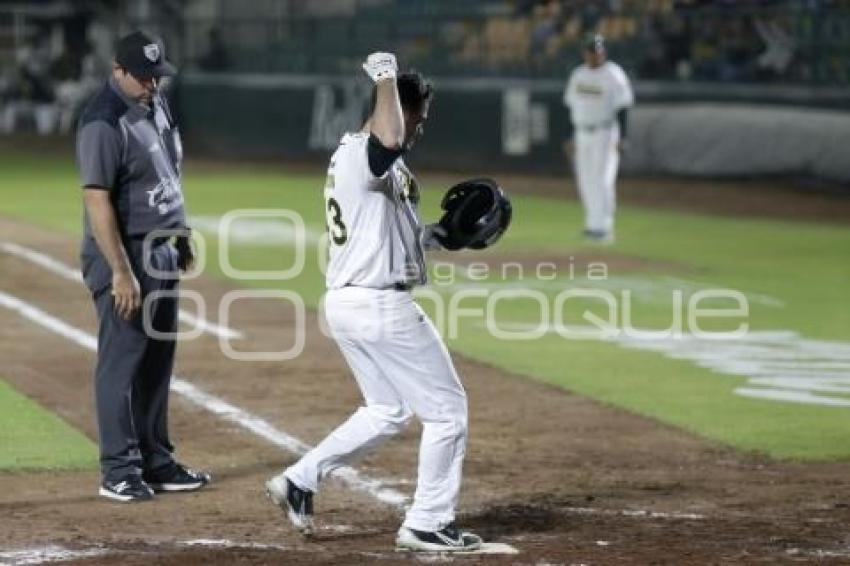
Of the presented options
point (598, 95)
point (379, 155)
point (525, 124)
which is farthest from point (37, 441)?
point (525, 124)

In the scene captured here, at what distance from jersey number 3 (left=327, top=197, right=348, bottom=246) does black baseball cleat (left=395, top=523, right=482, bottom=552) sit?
121 cm

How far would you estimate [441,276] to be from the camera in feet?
60.2

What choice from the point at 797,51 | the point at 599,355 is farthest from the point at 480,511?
the point at 797,51

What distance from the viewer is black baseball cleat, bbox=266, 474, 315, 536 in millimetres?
8156

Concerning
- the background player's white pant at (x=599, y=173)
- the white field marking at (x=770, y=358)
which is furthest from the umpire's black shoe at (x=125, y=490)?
the background player's white pant at (x=599, y=173)

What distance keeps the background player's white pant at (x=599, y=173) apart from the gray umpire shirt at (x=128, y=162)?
1233 cm

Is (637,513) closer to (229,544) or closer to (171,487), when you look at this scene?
(229,544)

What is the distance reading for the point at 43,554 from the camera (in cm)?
788

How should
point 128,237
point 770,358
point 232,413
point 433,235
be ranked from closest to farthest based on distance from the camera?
1. point 433,235
2. point 128,237
3. point 232,413
4. point 770,358

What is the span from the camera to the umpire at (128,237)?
8.93 metres

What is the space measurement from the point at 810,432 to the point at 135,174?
13.9 ft

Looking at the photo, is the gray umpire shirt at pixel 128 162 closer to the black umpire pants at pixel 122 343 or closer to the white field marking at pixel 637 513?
the black umpire pants at pixel 122 343

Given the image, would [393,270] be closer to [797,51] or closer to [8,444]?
[8,444]

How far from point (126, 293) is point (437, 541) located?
200cm
